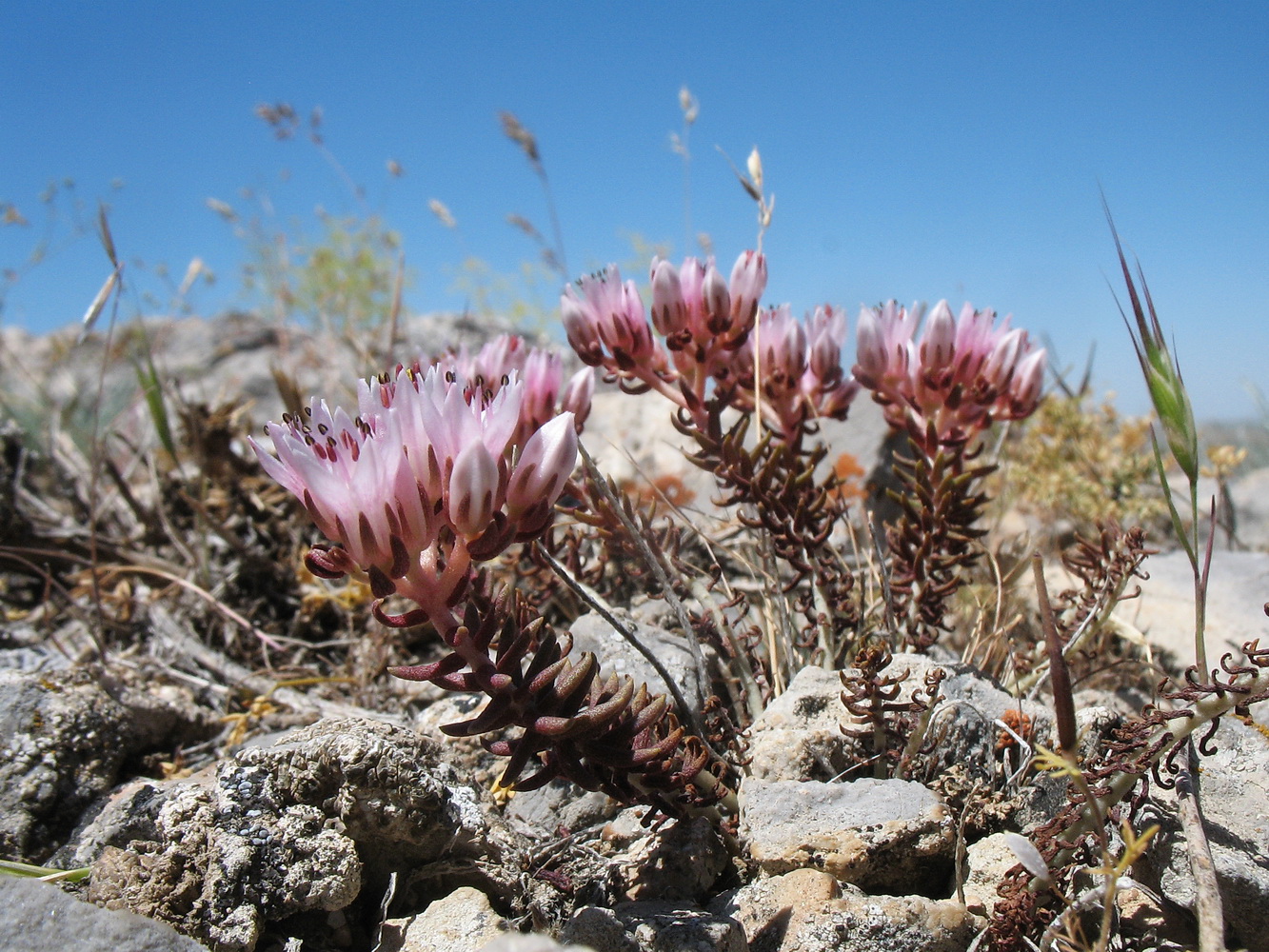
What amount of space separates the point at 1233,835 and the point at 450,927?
172 centimetres

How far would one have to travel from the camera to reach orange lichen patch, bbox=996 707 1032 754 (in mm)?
2281

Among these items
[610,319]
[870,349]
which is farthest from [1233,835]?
[610,319]

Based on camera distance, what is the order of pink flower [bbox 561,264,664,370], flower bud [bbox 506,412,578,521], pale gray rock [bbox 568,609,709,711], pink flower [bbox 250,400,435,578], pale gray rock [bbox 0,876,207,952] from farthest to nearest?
pink flower [bbox 561,264,664,370], pale gray rock [bbox 568,609,709,711], flower bud [bbox 506,412,578,521], pink flower [bbox 250,400,435,578], pale gray rock [bbox 0,876,207,952]

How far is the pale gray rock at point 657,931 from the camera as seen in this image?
5.71ft

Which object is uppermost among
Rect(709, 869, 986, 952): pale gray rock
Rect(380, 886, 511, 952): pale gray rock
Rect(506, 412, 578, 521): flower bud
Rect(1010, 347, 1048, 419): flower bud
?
Rect(1010, 347, 1048, 419): flower bud

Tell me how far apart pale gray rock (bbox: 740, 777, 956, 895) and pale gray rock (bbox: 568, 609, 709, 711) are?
1.46 ft

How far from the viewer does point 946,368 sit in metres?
2.71

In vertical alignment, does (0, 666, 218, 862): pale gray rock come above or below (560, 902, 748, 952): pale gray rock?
above

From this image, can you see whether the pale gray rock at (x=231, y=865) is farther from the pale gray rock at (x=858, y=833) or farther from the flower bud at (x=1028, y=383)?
the flower bud at (x=1028, y=383)

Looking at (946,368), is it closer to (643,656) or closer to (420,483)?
(643,656)

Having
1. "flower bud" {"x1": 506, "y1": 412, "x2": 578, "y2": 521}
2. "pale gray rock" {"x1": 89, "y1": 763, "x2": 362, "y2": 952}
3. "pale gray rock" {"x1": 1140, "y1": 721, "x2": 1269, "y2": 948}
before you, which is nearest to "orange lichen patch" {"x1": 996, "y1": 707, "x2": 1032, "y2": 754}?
"pale gray rock" {"x1": 1140, "y1": 721, "x2": 1269, "y2": 948}

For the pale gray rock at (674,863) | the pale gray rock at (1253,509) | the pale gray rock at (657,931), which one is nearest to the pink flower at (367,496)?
the pale gray rock at (657,931)

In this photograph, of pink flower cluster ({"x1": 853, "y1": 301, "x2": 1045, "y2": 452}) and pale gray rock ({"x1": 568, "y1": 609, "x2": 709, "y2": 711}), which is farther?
pink flower cluster ({"x1": 853, "y1": 301, "x2": 1045, "y2": 452})

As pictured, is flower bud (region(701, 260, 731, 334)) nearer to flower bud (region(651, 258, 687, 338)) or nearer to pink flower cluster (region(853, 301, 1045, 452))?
flower bud (region(651, 258, 687, 338))
